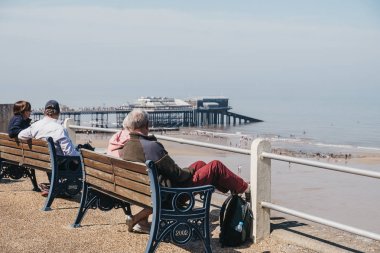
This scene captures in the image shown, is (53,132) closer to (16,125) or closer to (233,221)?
(16,125)

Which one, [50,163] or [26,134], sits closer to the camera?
[50,163]

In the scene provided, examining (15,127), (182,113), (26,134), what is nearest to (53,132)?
(26,134)

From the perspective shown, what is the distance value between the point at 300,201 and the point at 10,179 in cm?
1196

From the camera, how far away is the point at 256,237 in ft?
16.6

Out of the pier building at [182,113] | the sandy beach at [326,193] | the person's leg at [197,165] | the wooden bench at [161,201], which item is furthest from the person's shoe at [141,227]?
the pier building at [182,113]

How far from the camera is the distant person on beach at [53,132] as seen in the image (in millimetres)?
6352

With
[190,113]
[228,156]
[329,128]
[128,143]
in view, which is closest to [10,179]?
[128,143]

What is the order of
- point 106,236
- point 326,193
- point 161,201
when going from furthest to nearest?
1. point 326,193
2. point 106,236
3. point 161,201

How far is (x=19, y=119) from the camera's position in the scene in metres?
7.16

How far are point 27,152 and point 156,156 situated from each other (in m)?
2.60

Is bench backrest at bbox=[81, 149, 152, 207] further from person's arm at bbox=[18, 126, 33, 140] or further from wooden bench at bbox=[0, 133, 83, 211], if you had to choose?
person's arm at bbox=[18, 126, 33, 140]

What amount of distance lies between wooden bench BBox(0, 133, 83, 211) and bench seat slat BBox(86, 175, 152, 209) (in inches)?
35.5

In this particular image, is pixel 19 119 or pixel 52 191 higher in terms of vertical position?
pixel 19 119

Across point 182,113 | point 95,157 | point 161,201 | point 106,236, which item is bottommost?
point 182,113
